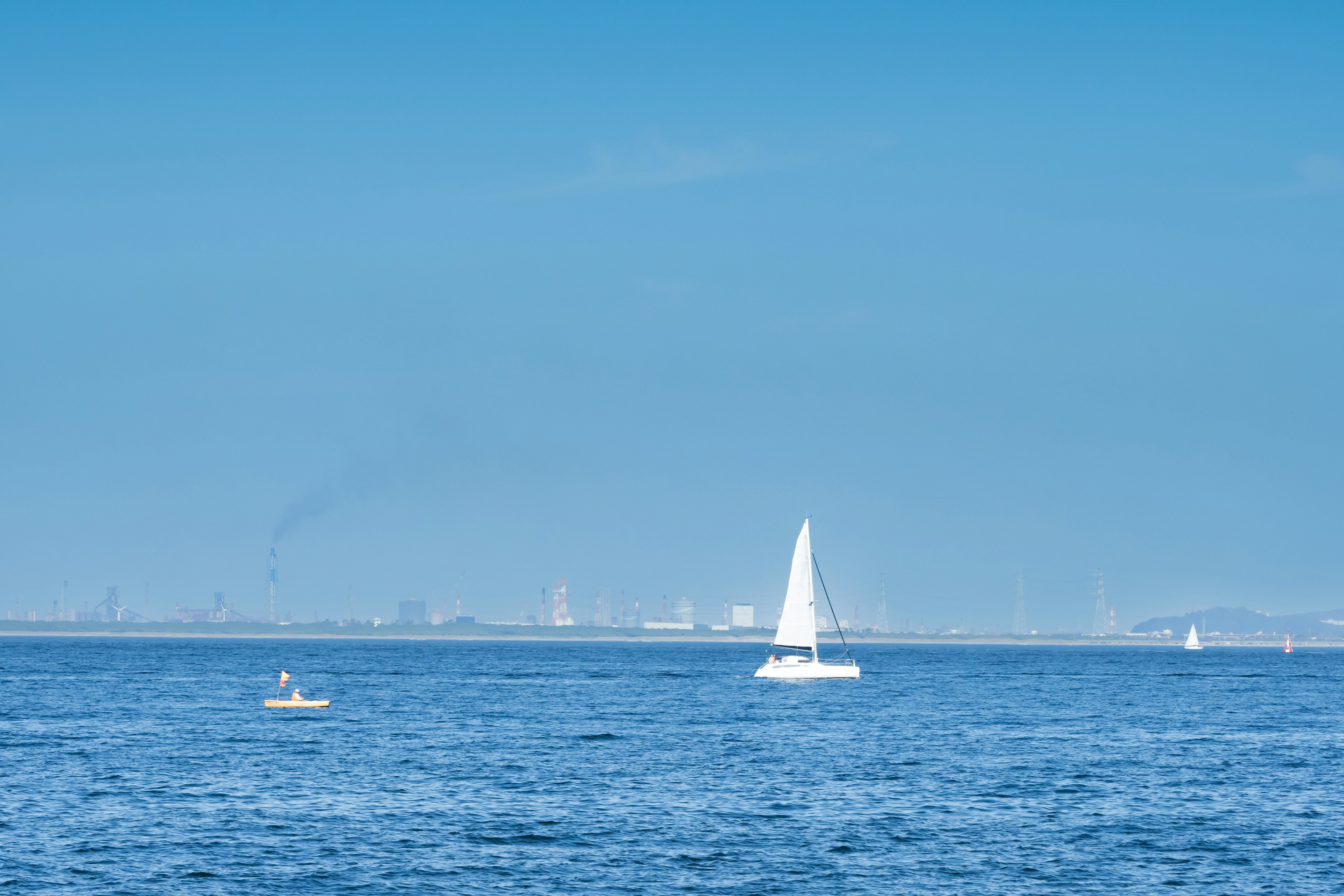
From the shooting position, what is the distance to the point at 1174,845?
51875 mm

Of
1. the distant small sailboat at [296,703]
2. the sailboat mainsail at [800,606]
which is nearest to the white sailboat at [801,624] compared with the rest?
the sailboat mainsail at [800,606]

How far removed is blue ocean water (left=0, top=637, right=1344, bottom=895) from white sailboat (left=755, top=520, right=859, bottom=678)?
33824 millimetres

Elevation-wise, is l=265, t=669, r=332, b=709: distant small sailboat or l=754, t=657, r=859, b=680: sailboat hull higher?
l=754, t=657, r=859, b=680: sailboat hull

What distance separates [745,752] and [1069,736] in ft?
84.4

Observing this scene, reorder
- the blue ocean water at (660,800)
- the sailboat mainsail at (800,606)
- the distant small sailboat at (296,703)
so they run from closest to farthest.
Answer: the blue ocean water at (660,800)
the distant small sailboat at (296,703)
the sailboat mainsail at (800,606)

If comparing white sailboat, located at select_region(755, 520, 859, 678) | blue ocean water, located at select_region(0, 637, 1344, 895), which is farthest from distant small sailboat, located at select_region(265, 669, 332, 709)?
white sailboat, located at select_region(755, 520, 859, 678)

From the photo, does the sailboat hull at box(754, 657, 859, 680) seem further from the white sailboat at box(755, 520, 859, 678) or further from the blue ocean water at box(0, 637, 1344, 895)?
the blue ocean water at box(0, 637, 1344, 895)

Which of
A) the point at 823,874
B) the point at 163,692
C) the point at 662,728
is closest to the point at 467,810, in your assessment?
the point at 823,874

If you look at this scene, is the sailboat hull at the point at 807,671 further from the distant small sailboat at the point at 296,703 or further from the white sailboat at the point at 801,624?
the distant small sailboat at the point at 296,703

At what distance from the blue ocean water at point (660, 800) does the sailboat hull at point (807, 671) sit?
34.3 meters

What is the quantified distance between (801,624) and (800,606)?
81.0 inches

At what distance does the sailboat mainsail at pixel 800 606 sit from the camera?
150625 mm

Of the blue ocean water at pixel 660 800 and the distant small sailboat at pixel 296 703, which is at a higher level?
the blue ocean water at pixel 660 800

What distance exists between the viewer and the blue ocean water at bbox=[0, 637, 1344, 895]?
46.2m
